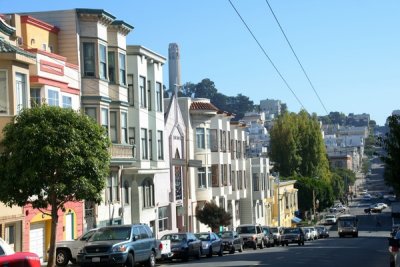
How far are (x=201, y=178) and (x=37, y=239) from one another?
2892 cm

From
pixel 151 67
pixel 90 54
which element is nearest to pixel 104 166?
pixel 90 54

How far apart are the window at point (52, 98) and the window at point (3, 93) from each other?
4.55 metres

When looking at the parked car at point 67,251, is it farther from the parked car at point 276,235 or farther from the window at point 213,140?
the window at point 213,140

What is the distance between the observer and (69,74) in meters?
38.8

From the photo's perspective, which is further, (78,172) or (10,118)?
(10,118)

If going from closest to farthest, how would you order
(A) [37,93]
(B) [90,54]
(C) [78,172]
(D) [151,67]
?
1. (C) [78,172]
2. (A) [37,93]
3. (B) [90,54]
4. (D) [151,67]

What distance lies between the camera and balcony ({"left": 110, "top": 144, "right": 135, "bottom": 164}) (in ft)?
136

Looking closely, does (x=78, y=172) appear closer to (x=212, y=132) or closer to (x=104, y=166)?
(x=104, y=166)

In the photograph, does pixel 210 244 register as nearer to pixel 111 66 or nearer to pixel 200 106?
pixel 111 66

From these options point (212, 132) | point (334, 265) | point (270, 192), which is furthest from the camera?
point (270, 192)

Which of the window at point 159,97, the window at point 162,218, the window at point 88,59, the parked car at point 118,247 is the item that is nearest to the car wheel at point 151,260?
the parked car at point 118,247

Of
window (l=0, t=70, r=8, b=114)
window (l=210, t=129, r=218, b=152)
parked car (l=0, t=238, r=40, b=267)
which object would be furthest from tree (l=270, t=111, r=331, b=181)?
parked car (l=0, t=238, r=40, b=267)

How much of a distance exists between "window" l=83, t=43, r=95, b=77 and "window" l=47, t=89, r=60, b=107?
15.3ft

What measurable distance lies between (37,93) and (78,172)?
8081mm
